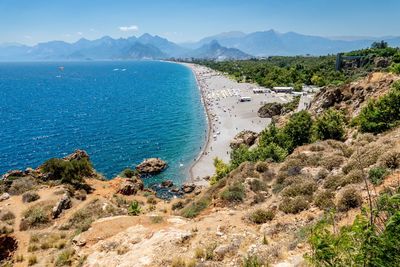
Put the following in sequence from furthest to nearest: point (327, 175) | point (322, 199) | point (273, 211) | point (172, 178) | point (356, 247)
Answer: point (172, 178) < point (327, 175) < point (273, 211) < point (322, 199) < point (356, 247)

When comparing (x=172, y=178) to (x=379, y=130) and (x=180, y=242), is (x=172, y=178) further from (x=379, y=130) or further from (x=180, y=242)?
(x=180, y=242)

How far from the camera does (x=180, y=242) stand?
14867mm

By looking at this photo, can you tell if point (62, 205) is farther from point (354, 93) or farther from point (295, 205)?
point (354, 93)

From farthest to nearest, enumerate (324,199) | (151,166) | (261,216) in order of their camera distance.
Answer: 1. (151,166)
2. (261,216)
3. (324,199)

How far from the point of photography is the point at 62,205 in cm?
2820

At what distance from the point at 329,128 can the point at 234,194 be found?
63.7ft

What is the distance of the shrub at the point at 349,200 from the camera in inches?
567

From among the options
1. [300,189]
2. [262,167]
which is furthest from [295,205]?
[262,167]

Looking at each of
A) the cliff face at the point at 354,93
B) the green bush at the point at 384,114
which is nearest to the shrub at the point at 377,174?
the green bush at the point at 384,114

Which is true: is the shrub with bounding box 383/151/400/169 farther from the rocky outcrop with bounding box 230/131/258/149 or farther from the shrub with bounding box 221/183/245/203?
the rocky outcrop with bounding box 230/131/258/149

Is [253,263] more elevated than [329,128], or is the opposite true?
[253,263]

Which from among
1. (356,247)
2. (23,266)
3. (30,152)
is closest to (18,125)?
(30,152)

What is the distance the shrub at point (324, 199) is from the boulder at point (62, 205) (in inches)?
838

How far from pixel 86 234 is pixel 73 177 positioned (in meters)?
20.4
